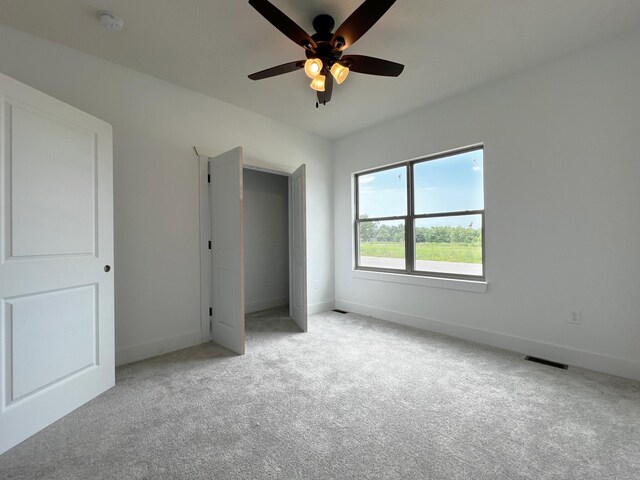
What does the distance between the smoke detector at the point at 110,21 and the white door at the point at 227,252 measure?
1229 mm

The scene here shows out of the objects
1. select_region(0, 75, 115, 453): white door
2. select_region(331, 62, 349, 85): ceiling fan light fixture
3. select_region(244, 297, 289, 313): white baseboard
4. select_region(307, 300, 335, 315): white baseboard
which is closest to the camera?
select_region(0, 75, 115, 453): white door

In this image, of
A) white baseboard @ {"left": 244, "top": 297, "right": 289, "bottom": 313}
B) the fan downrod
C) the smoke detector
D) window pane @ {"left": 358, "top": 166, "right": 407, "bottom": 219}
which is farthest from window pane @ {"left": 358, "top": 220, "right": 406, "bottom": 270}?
the smoke detector

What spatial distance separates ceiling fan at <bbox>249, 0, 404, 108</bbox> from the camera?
172 centimetres

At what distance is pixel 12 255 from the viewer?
1.71 meters

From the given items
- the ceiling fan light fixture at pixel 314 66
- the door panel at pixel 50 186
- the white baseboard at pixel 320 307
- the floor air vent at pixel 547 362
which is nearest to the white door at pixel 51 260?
the door panel at pixel 50 186

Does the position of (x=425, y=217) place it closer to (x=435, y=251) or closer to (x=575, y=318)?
(x=435, y=251)

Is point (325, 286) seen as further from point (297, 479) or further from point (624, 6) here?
point (624, 6)

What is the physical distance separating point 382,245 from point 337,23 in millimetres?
2853

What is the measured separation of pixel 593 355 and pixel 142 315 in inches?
166

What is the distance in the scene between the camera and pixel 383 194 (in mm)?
4277

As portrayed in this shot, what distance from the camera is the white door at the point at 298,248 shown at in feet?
12.1

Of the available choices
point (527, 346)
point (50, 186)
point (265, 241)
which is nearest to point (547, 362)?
point (527, 346)

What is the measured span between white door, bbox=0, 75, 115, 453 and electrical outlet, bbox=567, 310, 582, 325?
403 cm

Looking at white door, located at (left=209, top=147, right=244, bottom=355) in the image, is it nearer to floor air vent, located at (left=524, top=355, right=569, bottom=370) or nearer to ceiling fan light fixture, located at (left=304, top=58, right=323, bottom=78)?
ceiling fan light fixture, located at (left=304, top=58, right=323, bottom=78)
